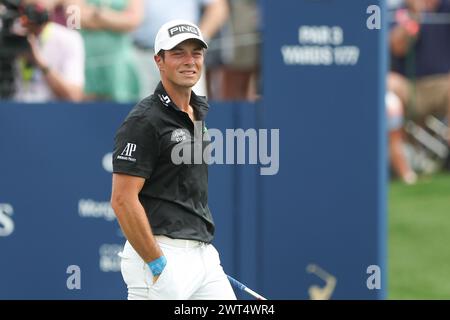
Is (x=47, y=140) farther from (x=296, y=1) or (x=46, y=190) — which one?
(x=296, y=1)

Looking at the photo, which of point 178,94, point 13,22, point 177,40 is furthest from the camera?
point 13,22

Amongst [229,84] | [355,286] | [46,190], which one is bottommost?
[355,286]

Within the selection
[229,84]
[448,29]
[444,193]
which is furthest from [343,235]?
[448,29]

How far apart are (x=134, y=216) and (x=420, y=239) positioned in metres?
5.85

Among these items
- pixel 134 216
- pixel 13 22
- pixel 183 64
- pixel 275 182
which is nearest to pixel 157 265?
pixel 134 216

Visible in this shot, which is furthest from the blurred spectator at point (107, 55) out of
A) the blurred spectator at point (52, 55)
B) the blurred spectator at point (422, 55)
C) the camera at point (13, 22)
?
the blurred spectator at point (422, 55)

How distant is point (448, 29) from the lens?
44.3 ft

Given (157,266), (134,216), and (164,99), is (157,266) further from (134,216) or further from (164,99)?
(164,99)

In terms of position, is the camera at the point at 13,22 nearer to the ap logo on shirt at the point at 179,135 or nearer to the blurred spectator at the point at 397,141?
the ap logo on shirt at the point at 179,135

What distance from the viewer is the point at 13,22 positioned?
963 cm

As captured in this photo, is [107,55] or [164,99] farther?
[107,55]

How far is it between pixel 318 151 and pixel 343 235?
0.62 metres

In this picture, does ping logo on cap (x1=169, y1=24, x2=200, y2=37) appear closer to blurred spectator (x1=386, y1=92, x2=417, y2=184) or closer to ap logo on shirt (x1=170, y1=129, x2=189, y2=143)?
ap logo on shirt (x1=170, y1=129, x2=189, y2=143)

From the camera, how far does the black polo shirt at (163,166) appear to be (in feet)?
21.5
